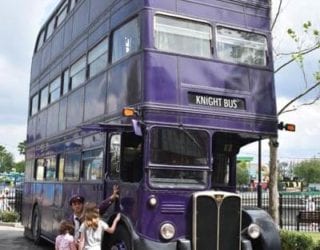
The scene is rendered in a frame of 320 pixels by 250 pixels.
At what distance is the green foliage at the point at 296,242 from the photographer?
→ 12.5 meters

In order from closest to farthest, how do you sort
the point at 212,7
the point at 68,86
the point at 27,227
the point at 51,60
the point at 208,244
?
the point at 208,244
the point at 212,7
the point at 68,86
the point at 51,60
the point at 27,227

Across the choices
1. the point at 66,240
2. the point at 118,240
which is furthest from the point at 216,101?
the point at 66,240

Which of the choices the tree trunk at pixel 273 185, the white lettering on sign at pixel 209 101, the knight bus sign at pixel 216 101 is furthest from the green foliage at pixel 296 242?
the white lettering on sign at pixel 209 101

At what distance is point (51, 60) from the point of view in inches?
623

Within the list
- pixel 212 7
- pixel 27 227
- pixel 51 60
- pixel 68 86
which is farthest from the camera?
pixel 27 227

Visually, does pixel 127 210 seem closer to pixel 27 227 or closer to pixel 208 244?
pixel 208 244

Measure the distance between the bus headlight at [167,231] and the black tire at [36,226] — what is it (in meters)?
8.18

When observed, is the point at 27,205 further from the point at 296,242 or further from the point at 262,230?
the point at 262,230

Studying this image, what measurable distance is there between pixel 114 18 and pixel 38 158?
746cm

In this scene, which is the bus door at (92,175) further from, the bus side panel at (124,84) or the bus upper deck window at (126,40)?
the bus upper deck window at (126,40)

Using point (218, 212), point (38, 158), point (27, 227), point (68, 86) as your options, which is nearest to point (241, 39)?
point (218, 212)

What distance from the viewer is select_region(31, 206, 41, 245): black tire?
16094mm

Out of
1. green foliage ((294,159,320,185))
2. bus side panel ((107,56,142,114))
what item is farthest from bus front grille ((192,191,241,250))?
green foliage ((294,159,320,185))

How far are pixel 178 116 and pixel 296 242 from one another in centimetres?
526
